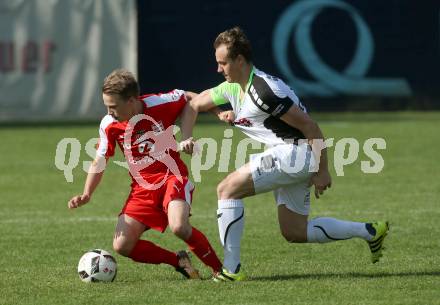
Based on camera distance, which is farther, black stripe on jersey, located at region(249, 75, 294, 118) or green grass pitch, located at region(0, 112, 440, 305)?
→ black stripe on jersey, located at region(249, 75, 294, 118)

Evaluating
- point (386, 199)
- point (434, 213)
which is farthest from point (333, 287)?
point (386, 199)

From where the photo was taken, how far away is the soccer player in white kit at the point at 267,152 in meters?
7.17

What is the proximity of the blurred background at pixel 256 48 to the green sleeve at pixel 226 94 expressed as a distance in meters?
16.4

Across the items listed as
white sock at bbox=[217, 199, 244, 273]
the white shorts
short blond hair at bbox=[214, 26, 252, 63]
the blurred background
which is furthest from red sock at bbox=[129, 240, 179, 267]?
the blurred background

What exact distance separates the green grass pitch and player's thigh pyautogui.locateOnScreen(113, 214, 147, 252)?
0.81 feet

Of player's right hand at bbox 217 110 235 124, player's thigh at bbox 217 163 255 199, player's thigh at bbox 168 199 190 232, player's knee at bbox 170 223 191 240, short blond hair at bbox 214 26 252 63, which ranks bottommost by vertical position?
player's knee at bbox 170 223 191 240

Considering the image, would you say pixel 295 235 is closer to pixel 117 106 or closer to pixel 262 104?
pixel 262 104

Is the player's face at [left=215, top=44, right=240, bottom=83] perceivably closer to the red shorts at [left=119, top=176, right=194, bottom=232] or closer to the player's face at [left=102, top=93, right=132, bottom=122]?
the player's face at [left=102, top=93, right=132, bottom=122]

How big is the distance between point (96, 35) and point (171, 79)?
1947 millimetres

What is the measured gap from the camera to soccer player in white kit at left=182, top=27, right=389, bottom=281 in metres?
7.17

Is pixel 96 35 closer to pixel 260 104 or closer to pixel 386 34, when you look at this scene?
pixel 386 34

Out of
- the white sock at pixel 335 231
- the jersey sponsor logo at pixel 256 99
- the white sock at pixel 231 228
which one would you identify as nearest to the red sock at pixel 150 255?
the white sock at pixel 231 228

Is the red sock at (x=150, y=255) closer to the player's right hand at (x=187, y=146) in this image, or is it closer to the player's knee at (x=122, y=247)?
the player's knee at (x=122, y=247)

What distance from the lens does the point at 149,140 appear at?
7.59 meters
